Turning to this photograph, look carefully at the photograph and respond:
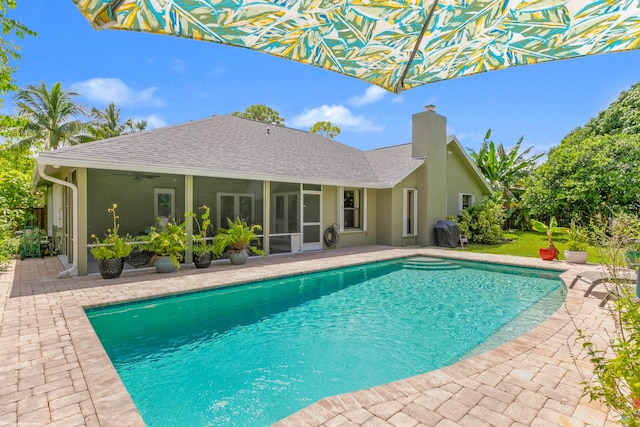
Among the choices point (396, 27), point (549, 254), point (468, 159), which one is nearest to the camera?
point (396, 27)

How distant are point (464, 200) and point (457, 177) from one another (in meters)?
1.74

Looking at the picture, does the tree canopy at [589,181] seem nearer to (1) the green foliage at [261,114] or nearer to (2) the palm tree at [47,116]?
(1) the green foliage at [261,114]

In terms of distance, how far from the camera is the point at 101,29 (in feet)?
6.48

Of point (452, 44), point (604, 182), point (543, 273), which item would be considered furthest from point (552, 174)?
point (452, 44)

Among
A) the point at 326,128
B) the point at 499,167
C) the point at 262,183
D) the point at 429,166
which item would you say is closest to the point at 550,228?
the point at 429,166

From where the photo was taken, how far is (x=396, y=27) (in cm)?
253

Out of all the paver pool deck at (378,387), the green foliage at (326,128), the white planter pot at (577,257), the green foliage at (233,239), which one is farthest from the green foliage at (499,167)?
the green foliage at (326,128)

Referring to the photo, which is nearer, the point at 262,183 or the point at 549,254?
the point at 549,254

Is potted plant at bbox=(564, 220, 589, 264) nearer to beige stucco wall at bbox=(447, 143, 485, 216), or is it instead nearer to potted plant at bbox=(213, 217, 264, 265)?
beige stucco wall at bbox=(447, 143, 485, 216)

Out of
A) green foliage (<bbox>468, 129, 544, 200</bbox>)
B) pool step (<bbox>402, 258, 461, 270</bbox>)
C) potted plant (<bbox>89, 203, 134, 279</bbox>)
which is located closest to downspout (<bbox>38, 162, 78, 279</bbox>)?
potted plant (<bbox>89, 203, 134, 279</bbox>)

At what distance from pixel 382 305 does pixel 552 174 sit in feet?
57.1

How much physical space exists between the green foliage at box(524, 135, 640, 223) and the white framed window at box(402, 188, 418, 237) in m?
8.73

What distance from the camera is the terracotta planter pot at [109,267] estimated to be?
27.8 ft

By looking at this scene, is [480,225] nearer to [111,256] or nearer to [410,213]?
[410,213]
